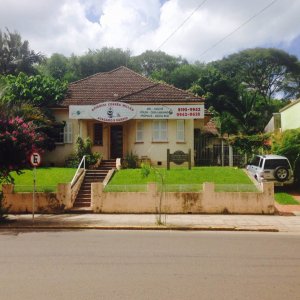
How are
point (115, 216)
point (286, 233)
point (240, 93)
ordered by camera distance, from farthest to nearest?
point (240, 93)
point (115, 216)
point (286, 233)

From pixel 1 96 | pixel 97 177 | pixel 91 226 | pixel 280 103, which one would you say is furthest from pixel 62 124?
pixel 280 103

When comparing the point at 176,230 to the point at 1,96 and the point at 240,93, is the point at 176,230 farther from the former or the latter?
the point at 240,93

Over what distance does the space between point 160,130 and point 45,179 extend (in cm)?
888

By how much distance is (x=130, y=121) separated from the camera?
95.8 feet

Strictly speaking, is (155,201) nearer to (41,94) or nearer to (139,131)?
(139,131)

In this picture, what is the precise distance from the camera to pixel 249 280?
25.3 ft

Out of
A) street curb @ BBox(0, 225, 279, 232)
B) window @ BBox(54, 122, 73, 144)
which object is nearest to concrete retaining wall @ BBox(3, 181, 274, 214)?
street curb @ BBox(0, 225, 279, 232)

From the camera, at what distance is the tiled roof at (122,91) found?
2905 cm

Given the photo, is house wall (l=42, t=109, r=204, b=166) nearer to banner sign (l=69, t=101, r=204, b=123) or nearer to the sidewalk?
banner sign (l=69, t=101, r=204, b=123)

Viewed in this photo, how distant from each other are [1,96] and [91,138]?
439 inches

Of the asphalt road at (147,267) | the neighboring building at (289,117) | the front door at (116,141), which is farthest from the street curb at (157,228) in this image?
the neighboring building at (289,117)

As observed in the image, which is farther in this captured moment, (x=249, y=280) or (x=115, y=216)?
(x=115, y=216)

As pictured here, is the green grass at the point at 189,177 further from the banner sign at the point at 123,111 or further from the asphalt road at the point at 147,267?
the asphalt road at the point at 147,267

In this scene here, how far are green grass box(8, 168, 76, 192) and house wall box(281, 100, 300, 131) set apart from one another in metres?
16.3
